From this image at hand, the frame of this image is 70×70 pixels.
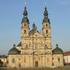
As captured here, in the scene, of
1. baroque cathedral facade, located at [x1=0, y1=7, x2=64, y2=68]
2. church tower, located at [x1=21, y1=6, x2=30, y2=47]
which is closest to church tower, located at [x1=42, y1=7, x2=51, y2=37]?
baroque cathedral facade, located at [x1=0, y1=7, x2=64, y2=68]

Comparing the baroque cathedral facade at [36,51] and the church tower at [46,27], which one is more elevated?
the church tower at [46,27]

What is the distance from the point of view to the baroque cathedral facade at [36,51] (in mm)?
71938

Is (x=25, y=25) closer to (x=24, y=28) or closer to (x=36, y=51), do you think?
(x=24, y=28)

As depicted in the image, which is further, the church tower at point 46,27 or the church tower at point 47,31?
the church tower at point 46,27

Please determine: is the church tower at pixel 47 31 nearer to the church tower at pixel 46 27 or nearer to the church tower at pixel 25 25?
the church tower at pixel 46 27

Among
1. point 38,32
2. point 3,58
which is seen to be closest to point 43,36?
point 38,32

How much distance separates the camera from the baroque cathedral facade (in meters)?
71.9

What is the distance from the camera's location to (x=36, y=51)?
237 ft

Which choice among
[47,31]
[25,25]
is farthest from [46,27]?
[25,25]

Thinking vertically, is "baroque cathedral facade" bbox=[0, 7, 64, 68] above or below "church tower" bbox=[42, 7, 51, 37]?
below

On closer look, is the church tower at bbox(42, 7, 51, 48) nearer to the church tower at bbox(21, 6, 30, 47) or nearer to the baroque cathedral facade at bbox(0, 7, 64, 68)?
the baroque cathedral facade at bbox(0, 7, 64, 68)

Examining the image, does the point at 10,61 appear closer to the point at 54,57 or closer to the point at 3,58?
the point at 54,57

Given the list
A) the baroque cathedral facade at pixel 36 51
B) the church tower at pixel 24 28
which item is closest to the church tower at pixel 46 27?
the baroque cathedral facade at pixel 36 51

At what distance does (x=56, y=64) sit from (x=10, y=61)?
389 inches
